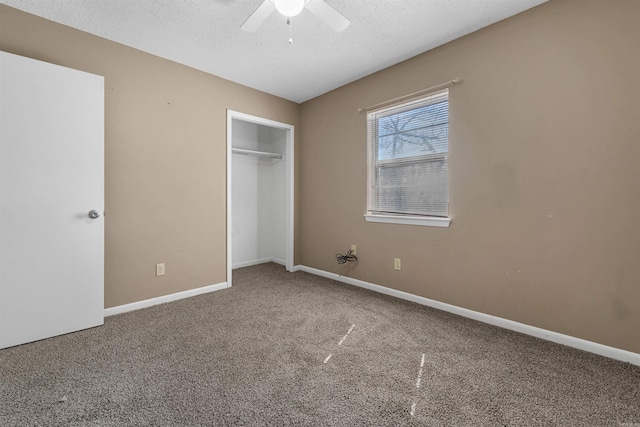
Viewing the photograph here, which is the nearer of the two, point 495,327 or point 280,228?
point 495,327

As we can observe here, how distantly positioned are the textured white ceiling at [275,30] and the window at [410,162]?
55cm

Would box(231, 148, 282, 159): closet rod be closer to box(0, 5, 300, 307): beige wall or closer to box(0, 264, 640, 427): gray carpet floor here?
box(0, 5, 300, 307): beige wall

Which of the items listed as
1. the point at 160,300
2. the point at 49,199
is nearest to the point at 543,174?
the point at 160,300

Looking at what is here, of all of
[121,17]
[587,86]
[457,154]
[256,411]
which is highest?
[121,17]

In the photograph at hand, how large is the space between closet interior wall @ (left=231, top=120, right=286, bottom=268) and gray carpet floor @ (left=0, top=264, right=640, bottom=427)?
206 centimetres

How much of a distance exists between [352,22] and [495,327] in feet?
8.88

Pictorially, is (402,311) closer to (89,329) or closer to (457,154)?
(457,154)

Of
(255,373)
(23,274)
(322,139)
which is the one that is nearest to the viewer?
(255,373)

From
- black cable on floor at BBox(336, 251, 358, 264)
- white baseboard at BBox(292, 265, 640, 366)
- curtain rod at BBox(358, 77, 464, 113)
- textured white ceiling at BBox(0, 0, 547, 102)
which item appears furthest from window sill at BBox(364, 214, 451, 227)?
textured white ceiling at BBox(0, 0, 547, 102)

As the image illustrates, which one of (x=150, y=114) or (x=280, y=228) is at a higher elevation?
(x=150, y=114)

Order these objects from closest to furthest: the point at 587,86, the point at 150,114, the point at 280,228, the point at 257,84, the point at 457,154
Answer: the point at 587,86, the point at 457,154, the point at 150,114, the point at 257,84, the point at 280,228

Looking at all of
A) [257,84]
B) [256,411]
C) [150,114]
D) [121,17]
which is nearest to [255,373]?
[256,411]

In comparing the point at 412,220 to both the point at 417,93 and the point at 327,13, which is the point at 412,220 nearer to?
the point at 417,93

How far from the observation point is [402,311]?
2598mm
